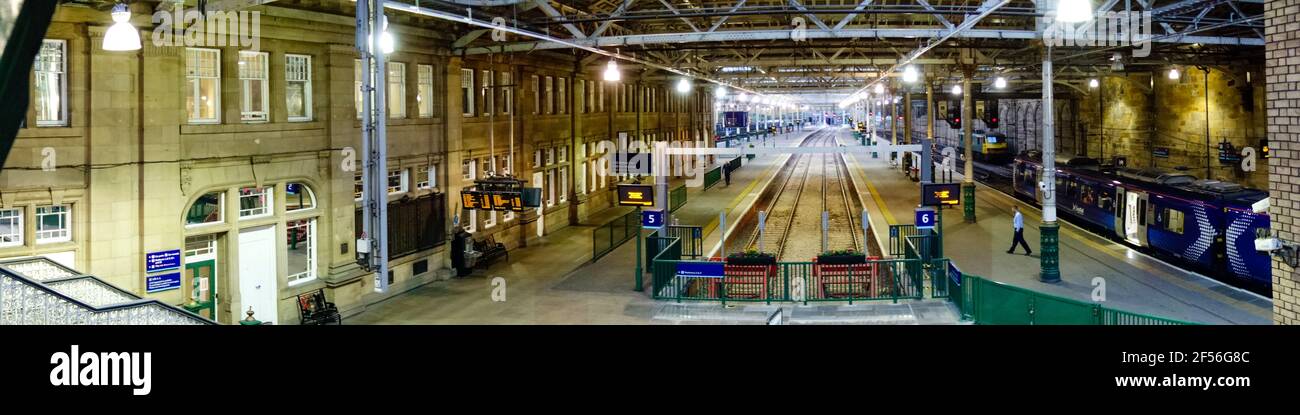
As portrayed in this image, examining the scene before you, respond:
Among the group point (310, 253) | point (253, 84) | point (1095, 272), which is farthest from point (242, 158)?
point (1095, 272)

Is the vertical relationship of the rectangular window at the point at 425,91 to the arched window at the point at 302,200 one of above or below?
above

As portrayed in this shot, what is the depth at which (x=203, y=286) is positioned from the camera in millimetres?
16031

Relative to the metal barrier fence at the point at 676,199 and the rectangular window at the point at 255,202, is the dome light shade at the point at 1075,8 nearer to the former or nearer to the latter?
the rectangular window at the point at 255,202

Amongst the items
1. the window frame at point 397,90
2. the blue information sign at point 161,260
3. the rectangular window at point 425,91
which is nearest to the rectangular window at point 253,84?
the blue information sign at point 161,260

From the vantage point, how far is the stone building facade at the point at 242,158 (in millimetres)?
13547

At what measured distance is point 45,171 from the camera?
1323 centimetres

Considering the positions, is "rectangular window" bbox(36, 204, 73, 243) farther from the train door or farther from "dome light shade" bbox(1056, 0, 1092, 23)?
the train door

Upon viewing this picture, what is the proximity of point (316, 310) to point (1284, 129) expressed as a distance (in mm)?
15338

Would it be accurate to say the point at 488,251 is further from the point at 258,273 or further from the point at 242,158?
the point at 242,158

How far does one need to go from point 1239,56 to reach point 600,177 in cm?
2451

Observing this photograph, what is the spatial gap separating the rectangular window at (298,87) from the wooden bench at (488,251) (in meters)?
6.63

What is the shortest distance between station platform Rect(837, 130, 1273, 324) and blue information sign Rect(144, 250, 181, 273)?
55.4 ft

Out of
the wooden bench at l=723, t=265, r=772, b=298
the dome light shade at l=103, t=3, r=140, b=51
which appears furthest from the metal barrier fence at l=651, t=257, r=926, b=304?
the dome light shade at l=103, t=3, r=140, b=51
